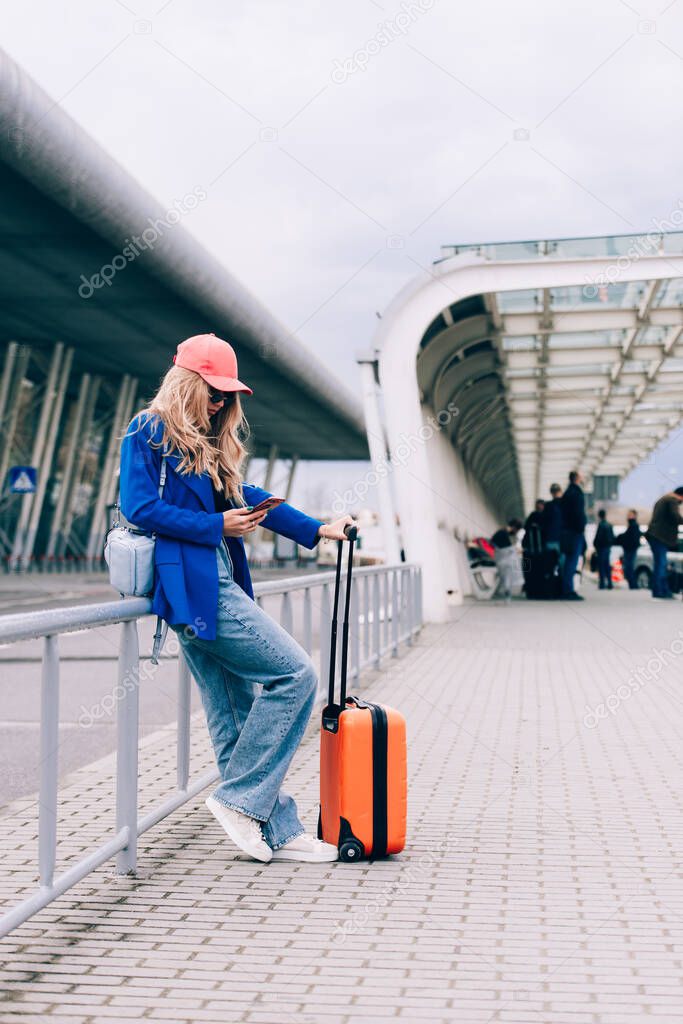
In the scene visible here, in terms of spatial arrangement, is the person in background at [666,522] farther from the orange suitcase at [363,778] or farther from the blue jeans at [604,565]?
the orange suitcase at [363,778]

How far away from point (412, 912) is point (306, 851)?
75 cm

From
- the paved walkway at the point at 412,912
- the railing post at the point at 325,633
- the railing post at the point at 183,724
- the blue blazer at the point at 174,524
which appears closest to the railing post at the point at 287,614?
the paved walkway at the point at 412,912

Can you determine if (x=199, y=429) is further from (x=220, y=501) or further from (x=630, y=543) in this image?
(x=630, y=543)

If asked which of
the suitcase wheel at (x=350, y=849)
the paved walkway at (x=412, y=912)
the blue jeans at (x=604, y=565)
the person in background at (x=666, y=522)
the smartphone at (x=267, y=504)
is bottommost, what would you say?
the paved walkway at (x=412, y=912)

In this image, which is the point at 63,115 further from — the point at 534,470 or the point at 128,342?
the point at 534,470

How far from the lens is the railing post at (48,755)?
150 inches

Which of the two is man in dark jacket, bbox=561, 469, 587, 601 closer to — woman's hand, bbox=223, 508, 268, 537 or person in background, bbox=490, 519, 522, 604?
person in background, bbox=490, 519, 522, 604

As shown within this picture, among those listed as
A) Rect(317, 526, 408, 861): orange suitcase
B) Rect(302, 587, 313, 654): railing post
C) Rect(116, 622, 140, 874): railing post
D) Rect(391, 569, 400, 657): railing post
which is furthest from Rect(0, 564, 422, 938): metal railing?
Rect(391, 569, 400, 657): railing post

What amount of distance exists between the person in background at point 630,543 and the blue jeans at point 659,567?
350cm

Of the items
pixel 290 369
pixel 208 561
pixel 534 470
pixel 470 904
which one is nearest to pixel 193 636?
pixel 208 561

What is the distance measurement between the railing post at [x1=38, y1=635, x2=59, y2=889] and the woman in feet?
1.94

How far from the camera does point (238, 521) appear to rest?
450cm

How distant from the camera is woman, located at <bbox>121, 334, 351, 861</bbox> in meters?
4.43

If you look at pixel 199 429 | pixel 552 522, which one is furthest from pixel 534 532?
pixel 199 429
